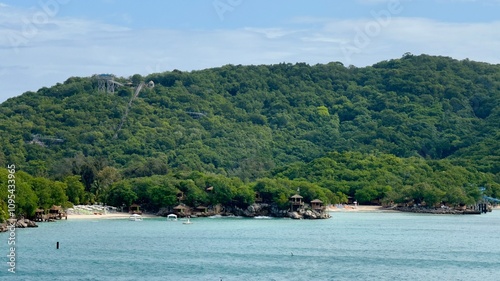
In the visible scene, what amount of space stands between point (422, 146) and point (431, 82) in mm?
32197

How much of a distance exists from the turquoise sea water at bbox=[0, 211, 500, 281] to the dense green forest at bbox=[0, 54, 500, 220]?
1119 centimetres

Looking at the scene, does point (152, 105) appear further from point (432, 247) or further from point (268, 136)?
point (432, 247)

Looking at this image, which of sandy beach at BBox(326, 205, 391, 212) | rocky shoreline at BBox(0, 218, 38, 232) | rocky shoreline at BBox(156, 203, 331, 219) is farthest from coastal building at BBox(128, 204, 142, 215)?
sandy beach at BBox(326, 205, 391, 212)

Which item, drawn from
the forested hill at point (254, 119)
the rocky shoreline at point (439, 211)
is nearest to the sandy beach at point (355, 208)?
the rocky shoreline at point (439, 211)

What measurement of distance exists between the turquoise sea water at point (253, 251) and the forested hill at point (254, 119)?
37.7 metres

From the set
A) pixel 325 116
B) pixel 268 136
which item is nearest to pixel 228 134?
pixel 268 136

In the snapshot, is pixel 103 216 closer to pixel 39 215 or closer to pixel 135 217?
pixel 135 217

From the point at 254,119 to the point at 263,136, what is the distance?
10420 mm

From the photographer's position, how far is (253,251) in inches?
2392

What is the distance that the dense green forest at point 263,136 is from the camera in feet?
342

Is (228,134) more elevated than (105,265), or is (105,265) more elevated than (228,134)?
(228,134)

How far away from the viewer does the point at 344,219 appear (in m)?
98.8

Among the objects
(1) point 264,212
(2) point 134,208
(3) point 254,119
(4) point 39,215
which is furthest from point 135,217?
(3) point 254,119

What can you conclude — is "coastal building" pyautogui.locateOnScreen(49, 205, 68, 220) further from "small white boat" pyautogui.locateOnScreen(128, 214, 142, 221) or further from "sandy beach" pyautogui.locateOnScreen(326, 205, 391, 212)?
"sandy beach" pyautogui.locateOnScreen(326, 205, 391, 212)
